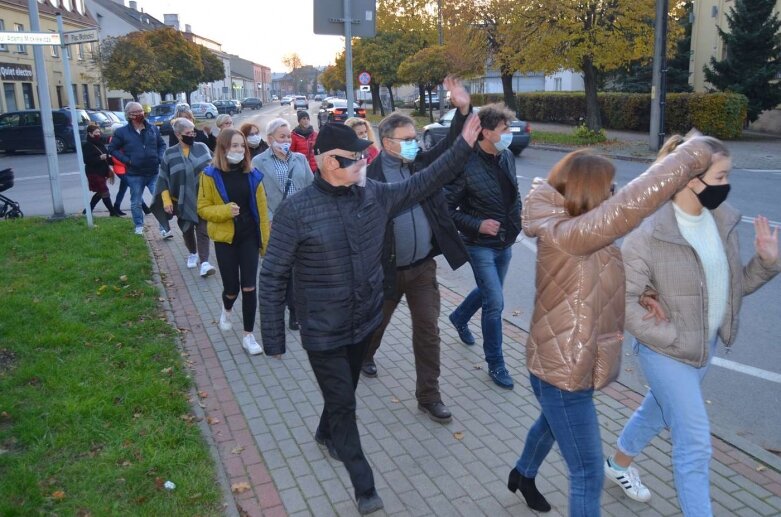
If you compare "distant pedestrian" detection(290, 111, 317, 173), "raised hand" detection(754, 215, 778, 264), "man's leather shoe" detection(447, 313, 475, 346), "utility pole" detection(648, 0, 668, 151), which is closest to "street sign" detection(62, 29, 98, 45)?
"distant pedestrian" detection(290, 111, 317, 173)

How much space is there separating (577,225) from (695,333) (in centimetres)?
85

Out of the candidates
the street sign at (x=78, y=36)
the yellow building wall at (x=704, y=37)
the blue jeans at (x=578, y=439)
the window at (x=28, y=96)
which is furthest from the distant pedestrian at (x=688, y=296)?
the window at (x=28, y=96)

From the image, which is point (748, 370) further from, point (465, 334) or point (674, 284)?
point (674, 284)

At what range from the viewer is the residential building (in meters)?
38.6

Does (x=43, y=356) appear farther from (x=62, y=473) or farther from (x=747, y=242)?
(x=747, y=242)

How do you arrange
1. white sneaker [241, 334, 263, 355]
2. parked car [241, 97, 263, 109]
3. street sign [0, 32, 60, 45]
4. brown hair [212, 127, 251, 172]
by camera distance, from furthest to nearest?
1. parked car [241, 97, 263, 109]
2. street sign [0, 32, 60, 45]
3. white sneaker [241, 334, 263, 355]
4. brown hair [212, 127, 251, 172]

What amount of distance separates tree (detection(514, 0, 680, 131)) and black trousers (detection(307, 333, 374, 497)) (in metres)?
21.7

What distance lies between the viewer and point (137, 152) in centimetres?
1037

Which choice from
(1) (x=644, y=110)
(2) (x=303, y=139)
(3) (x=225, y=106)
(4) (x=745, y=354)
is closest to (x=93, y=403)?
A: (4) (x=745, y=354)

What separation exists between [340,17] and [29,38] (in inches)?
177

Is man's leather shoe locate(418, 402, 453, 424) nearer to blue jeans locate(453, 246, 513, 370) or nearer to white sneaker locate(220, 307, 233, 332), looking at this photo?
blue jeans locate(453, 246, 513, 370)

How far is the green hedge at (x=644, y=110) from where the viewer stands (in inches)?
941

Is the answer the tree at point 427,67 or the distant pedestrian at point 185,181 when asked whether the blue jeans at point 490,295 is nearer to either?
the distant pedestrian at point 185,181

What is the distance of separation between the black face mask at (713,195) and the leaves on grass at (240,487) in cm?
275
